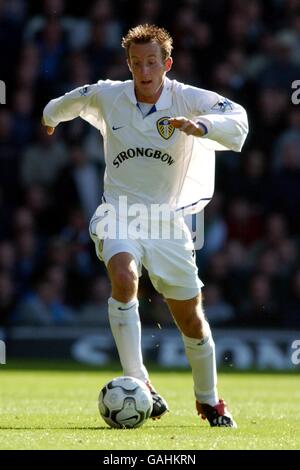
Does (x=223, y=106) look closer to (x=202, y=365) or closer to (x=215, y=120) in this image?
(x=215, y=120)

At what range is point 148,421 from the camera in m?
7.82

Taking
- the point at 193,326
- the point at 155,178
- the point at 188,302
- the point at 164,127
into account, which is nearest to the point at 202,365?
the point at 193,326

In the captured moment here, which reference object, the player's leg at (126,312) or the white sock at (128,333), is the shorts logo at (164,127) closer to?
the player's leg at (126,312)

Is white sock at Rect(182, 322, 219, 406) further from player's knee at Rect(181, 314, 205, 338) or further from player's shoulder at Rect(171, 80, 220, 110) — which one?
player's shoulder at Rect(171, 80, 220, 110)

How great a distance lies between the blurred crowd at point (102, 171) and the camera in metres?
14.4

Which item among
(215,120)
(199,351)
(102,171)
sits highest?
(215,120)

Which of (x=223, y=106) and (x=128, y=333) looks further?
(x=223, y=106)

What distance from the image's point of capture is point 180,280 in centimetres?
766

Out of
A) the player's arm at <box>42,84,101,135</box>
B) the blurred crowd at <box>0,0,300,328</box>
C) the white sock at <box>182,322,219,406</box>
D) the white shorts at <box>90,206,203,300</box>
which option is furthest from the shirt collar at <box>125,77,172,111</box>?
the blurred crowd at <box>0,0,300,328</box>

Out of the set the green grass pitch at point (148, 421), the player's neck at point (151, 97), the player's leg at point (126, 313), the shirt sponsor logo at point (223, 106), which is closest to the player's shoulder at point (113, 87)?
the player's neck at point (151, 97)

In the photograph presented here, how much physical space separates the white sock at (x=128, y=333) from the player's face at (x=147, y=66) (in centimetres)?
131

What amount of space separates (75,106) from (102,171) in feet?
23.2

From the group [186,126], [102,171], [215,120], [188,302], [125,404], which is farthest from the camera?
[102,171]

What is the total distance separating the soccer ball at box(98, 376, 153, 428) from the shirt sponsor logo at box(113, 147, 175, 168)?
4.57 ft
